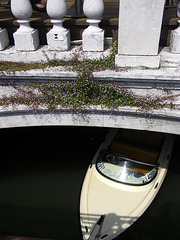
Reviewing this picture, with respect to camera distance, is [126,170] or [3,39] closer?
[3,39]

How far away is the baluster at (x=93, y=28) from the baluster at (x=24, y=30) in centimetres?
92

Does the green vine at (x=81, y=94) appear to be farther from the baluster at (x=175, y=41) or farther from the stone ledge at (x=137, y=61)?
the baluster at (x=175, y=41)

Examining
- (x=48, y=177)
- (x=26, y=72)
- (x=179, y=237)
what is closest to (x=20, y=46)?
(x=26, y=72)

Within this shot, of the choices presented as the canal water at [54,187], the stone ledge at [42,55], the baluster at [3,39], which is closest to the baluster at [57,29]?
the stone ledge at [42,55]

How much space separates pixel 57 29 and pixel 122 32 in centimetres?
116

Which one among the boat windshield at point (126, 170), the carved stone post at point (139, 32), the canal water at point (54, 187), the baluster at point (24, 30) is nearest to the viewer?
the carved stone post at point (139, 32)

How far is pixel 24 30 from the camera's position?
3904 millimetres

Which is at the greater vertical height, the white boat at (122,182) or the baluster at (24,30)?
the baluster at (24,30)

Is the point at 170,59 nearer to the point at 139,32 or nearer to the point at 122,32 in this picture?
the point at 139,32

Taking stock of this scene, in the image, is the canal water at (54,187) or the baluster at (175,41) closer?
the baluster at (175,41)

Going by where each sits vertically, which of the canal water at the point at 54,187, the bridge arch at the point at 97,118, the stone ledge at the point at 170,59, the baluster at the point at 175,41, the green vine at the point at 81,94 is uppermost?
the baluster at the point at 175,41

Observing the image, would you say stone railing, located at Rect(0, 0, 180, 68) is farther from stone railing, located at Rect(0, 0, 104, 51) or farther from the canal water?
the canal water

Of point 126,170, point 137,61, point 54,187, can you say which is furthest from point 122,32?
point 54,187

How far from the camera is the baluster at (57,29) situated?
11.7ft
